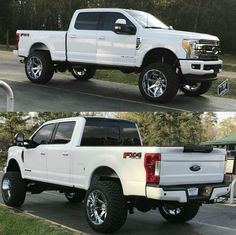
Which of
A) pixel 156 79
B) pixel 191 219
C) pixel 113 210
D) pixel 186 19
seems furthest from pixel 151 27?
pixel 186 19

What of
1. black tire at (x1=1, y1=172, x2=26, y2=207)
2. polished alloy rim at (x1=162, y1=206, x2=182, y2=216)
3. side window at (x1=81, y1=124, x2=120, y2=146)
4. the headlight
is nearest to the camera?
side window at (x1=81, y1=124, x2=120, y2=146)

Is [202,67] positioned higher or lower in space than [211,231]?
higher

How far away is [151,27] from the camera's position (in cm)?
1084

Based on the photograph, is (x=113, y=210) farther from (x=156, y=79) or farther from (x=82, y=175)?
(x=156, y=79)

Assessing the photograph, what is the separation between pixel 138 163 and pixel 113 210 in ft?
2.74

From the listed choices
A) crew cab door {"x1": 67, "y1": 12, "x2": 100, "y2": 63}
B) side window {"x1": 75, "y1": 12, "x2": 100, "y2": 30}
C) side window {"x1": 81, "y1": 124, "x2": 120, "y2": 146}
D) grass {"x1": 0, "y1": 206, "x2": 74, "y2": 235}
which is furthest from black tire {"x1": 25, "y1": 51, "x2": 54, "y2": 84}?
grass {"x1": 0, "y1": 206, "x2": 74, "y2": 235}

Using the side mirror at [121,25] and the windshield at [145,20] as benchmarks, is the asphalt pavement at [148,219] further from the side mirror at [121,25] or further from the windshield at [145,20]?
the windshield at [145,20]

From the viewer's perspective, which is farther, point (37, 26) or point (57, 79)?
point (37, 26)

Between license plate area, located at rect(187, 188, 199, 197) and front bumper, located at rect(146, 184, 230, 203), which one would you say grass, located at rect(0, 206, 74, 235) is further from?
license plate area, located at rect(187, 188, 199, 197)

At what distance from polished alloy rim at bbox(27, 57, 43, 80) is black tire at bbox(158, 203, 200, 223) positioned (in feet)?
19.8

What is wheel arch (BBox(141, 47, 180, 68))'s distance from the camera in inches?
404

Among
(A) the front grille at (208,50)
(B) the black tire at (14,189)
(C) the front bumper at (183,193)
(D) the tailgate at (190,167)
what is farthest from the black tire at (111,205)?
(A) the front grille at (208,50)

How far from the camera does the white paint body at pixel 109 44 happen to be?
10.0 m

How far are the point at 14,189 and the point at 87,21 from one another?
16.0ft
